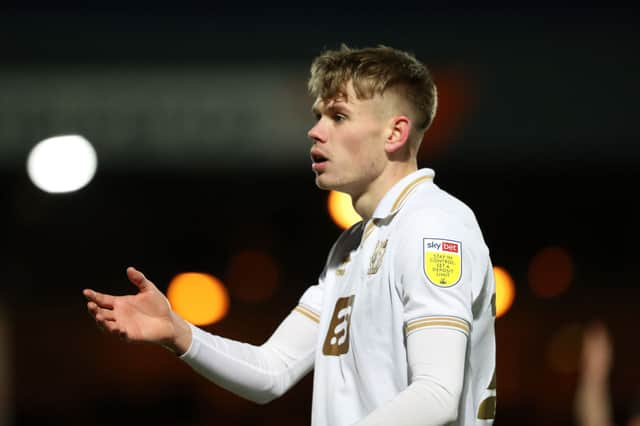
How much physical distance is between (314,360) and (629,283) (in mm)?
15817

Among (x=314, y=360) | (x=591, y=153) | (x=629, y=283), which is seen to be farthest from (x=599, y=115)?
(x=314, y=360)

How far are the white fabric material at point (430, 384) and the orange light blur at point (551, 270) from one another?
15271mm

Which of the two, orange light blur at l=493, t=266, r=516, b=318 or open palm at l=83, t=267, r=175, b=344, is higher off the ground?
open palm at l=83, t=267, r=175, b=344

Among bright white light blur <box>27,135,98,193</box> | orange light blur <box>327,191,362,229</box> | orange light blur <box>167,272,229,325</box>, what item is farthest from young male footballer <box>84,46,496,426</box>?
orange light blur <box>167,272,229,325</box>

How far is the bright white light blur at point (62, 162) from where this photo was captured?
13.3m

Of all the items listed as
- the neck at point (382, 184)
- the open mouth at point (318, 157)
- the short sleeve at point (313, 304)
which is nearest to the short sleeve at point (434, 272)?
the neck at point (382, 184)

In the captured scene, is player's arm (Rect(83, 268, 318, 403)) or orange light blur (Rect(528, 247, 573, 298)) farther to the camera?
orange light blur (Rect(528, 247, 573, 298))

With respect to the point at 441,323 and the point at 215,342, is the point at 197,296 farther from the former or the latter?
the point at 441,323

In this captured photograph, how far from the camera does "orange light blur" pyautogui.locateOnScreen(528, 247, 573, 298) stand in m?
18.3

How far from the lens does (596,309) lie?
19.0 meters

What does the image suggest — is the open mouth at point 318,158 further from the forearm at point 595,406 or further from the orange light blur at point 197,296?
the orange light blur at point 197,296

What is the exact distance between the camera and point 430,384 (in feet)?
9.96

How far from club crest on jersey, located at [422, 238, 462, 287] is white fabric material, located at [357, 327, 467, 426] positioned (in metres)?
0.16

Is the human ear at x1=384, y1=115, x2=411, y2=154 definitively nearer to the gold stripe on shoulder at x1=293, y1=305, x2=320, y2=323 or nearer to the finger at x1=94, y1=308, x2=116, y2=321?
the gold stripe on shoulder at x1=293, y1=305, x2=320, y2=323
